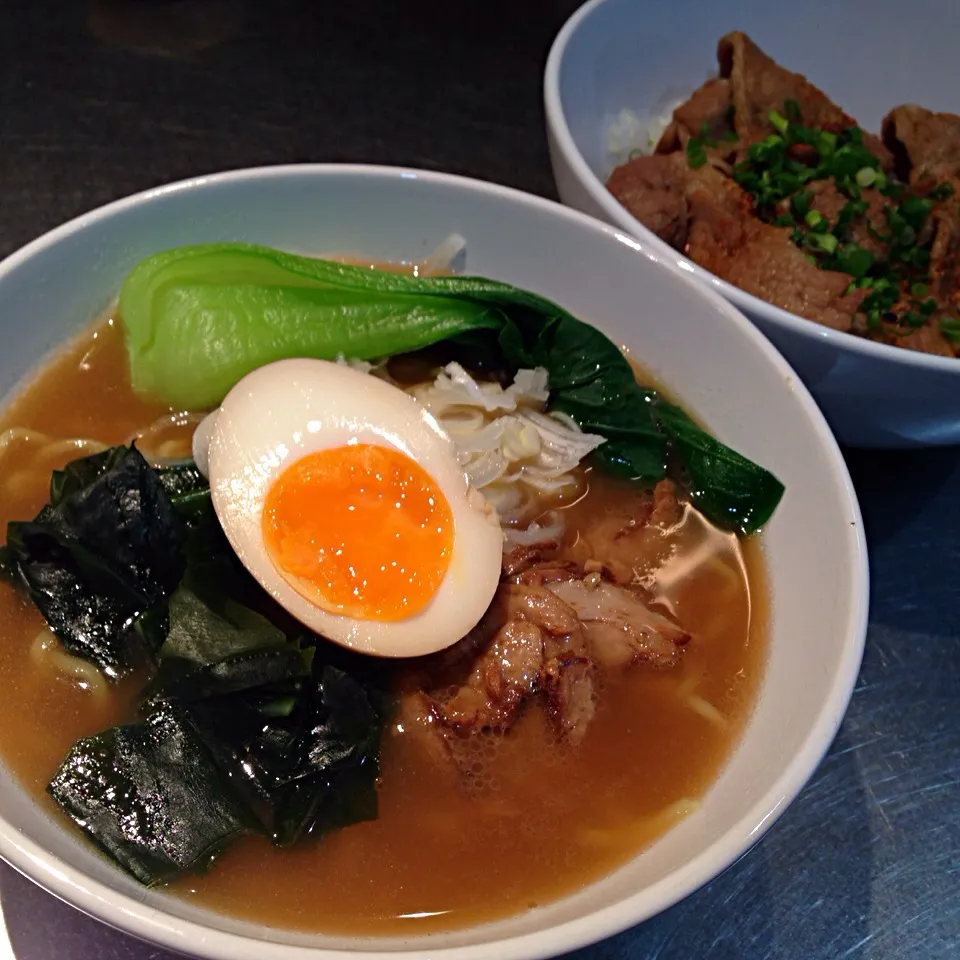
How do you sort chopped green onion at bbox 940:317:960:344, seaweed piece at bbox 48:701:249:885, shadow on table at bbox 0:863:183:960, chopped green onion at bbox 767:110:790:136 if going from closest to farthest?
seaweed piece at bbox 48:701:249:885 → shadow on table at bbox 0:863:183:960 → chopped green onion at bbox 940:317:960:344 → chopped green onion at bbox 767:110:790:136

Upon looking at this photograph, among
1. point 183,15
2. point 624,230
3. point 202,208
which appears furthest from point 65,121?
point 624,230

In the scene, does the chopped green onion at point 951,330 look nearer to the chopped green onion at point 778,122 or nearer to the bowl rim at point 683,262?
the bowl rim at point 683,262

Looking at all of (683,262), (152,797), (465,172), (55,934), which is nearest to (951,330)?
(683,262)

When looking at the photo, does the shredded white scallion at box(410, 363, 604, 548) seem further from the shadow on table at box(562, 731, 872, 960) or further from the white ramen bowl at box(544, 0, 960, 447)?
the shadow on table at box(562, 731, 872, 960)

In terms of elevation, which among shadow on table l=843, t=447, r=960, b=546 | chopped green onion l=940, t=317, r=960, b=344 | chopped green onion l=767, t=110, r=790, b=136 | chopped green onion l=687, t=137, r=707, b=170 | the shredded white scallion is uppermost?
chopped green onion l=767, t=110, r=790, b=136

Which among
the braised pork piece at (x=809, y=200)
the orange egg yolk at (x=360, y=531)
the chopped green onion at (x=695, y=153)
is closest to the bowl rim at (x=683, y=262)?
the braised pork piece at (x=809, y=200)

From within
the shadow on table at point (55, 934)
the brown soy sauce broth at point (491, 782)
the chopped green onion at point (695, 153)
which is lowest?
the shadow on table at point (55, 934)

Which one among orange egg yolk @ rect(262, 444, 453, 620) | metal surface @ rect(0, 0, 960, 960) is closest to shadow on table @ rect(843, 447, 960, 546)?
metal surface @ rect(0, 0, 960, 960)
